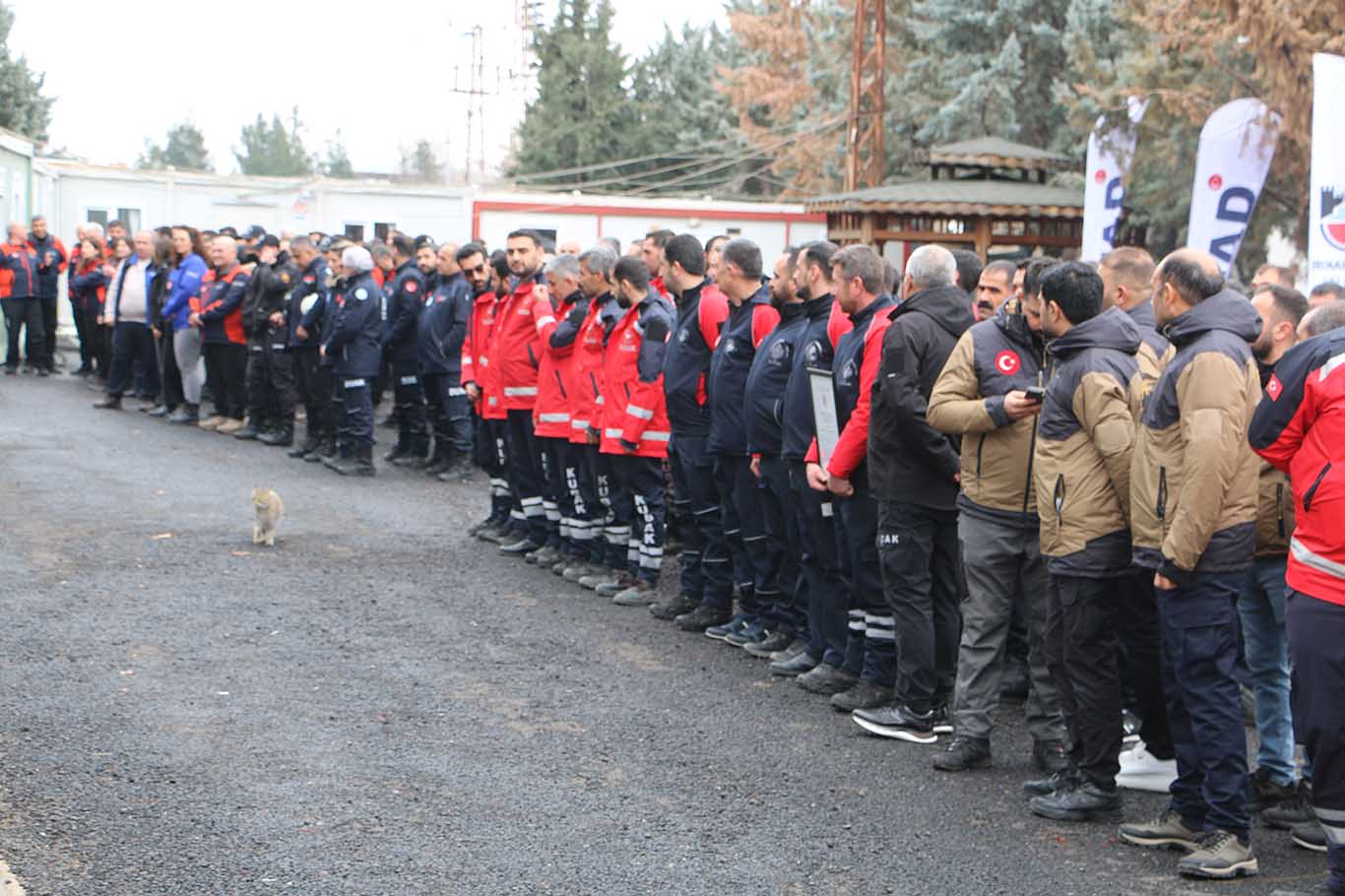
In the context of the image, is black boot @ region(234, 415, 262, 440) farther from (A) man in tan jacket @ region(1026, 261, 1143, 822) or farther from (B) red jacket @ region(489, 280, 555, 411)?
(A) man in tan jacket @ region(1026, 261, 1143, 822)

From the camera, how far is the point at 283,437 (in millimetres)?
17516

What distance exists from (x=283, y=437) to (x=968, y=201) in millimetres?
10456

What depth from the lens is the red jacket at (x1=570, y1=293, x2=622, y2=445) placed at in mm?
10398

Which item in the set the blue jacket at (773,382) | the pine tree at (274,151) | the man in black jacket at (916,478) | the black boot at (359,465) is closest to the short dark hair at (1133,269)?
the man in black jacket at (916,478)

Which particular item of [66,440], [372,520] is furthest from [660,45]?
[372,520]

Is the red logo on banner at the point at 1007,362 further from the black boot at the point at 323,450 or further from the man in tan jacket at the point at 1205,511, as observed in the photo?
the black boot at the point at 323,450

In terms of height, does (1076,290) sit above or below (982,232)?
below

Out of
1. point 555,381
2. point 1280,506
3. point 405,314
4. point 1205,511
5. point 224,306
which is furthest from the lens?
point 224,306

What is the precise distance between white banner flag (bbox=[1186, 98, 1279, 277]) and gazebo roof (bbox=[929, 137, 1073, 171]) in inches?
372

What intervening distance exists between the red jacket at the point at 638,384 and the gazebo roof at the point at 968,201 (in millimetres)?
12675

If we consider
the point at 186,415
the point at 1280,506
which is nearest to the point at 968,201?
the point at 186,415

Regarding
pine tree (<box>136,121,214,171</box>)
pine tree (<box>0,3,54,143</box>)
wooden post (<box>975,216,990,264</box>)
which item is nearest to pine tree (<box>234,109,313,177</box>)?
pine tree (<box>136,121,214,171</box>)

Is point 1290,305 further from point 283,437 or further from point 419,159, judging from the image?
point 419,159

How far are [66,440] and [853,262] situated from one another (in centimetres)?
1204
